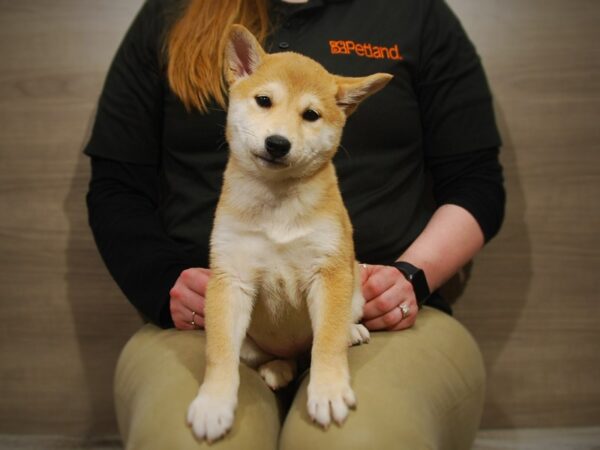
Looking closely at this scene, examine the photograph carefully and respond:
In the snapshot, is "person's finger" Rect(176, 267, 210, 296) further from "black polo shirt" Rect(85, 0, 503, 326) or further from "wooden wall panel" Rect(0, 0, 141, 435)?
"wooden wall panel" Rect(0, 0, 141, 435)

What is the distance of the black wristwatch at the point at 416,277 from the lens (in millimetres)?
1039

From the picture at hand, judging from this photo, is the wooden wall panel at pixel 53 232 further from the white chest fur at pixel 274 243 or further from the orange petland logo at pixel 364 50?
the white chest fur at pixel 274 243

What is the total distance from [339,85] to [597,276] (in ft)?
2.95

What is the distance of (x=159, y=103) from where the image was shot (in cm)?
122

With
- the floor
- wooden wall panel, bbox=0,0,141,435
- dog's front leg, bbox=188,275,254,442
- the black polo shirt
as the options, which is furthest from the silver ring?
wooden wall panel, bbox=0,0,141,435

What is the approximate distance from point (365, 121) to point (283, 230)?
0.39 metres

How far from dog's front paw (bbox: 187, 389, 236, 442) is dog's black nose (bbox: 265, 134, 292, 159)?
315 mm

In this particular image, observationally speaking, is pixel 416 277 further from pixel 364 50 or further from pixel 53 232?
pixel 53 232

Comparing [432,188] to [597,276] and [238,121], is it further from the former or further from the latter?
[238,121]

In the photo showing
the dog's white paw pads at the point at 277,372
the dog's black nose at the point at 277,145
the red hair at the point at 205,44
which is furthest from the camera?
the red hair at the point at 205,44

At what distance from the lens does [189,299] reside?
1.00m

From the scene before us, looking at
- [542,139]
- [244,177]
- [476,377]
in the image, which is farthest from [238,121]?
[542,139]

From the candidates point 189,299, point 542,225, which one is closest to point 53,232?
point 189,299

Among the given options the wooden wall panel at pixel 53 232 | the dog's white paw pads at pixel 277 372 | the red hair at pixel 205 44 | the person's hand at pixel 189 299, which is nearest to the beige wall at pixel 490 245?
the wooden wall panel at pixel 53 232
